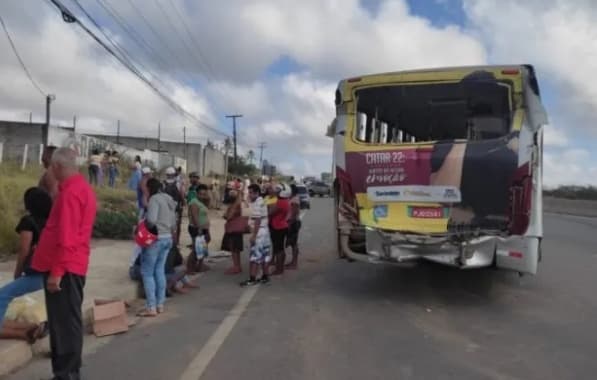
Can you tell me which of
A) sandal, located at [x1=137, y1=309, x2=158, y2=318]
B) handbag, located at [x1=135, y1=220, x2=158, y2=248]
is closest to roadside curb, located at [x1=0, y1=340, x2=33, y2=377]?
sandal, located at [x1=137, y1=309, x2=158, y2=318]

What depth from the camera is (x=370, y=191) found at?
8.48m

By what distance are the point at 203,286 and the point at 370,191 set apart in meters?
3.07

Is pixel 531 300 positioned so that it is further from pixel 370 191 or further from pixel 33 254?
pixel 33 254

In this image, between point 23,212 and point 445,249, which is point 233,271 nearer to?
point 445,249

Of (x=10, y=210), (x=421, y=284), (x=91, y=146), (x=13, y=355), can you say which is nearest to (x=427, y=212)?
(x=421, y=284)

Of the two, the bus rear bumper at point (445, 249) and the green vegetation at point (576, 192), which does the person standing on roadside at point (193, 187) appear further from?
the green vegetation at point (576, 192)

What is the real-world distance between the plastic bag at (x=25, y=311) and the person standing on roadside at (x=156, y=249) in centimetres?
144

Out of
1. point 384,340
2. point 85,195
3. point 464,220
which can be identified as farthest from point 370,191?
point 85,195

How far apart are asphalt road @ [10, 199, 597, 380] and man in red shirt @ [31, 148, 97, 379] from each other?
0.63 meters

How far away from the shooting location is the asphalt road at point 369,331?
5.44 m

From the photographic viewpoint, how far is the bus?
25.4ft

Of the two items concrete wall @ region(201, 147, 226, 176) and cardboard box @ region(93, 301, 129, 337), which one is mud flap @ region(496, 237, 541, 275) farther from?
concrete wall @ region(201, 147, 226, 176)

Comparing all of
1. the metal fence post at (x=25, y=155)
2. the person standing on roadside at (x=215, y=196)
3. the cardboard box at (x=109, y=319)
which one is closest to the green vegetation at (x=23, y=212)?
the metal fence post at (x=25, y=155)

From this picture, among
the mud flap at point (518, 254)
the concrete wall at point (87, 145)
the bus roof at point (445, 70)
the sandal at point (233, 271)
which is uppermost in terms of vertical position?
the concrete wall at point (87, 145)
